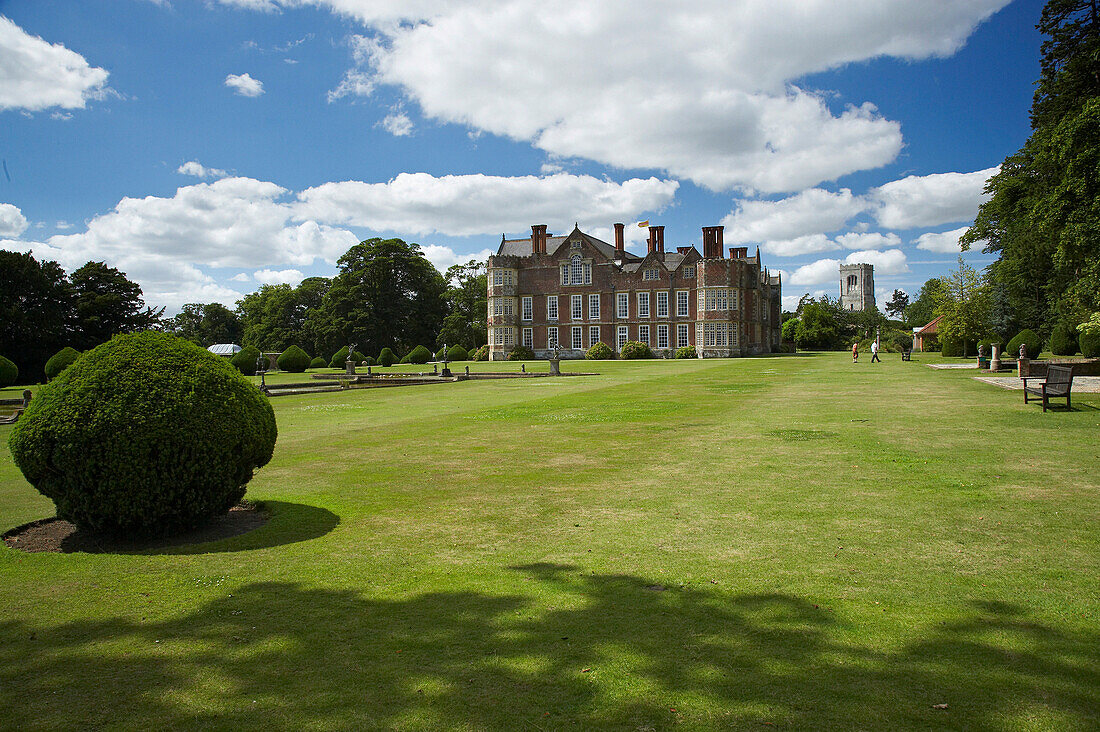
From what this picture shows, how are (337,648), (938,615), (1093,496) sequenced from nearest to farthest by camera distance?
(337,648)
(938,615)
(1093,496)

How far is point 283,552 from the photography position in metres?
5.85

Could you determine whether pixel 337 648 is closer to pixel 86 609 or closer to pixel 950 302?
pixel 86 609

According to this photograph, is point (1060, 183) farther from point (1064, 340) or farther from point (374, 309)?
point (374, 309)

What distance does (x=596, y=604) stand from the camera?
4559mm

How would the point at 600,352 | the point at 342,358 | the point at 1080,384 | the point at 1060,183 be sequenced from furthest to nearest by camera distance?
1. the point at 600,352
2. the point at 342,358
3. the point at 1060,183
4. the point at 1080,384

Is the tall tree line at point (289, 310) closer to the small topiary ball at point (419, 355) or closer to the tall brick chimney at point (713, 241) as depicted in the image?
the small topiary ball at point (419, 355)

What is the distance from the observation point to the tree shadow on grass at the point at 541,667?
322cm

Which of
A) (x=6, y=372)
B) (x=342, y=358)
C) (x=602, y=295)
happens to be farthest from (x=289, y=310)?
(x=6, y=372)

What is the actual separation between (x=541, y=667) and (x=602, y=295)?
7033cm

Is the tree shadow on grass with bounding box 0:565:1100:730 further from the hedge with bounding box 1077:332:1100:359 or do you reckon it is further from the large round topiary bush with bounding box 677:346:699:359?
the large round topiary bush with bounding box 677:346:699:359

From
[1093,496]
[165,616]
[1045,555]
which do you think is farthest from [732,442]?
[165,616]

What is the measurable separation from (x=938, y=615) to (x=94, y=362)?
7076mm

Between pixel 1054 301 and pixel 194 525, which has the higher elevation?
pixel 1054 301

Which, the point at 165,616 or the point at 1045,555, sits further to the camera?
the point at 1045,555
